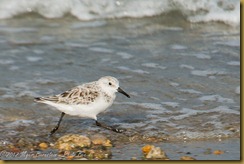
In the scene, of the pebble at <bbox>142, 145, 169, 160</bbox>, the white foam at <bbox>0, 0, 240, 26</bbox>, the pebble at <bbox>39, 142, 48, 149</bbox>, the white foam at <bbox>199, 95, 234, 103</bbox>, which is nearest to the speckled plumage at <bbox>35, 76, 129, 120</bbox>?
the pebble at <bbox>39, 142, 48, 149</bbox>

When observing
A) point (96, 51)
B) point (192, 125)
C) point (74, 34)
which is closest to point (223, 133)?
point (192, 125)

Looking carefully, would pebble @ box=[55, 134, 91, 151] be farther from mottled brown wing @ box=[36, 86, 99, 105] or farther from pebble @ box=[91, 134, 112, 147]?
mottled brown wing @ box=[36, 86, 99, 105]

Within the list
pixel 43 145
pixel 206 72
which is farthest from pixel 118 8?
pixel 43 145

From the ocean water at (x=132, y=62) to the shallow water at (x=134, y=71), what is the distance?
0.04 ft

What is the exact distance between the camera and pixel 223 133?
24.5 ft

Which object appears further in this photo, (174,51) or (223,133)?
(174,51)

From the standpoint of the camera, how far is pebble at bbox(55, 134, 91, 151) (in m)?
6.91

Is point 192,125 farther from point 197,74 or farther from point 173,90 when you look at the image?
point 197,74

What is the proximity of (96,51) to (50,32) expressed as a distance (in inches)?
64.5

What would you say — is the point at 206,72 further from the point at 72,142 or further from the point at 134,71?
the point at 72,142

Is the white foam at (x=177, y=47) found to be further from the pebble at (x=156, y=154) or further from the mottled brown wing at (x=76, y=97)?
the pebble at (x=156, y=154)

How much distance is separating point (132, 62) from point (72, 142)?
11.4 feet

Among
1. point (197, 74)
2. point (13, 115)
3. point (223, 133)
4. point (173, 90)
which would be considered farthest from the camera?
point (197, 74)

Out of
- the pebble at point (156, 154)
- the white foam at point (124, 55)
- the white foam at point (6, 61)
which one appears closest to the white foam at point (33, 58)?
the white foam at point (6, 61)
